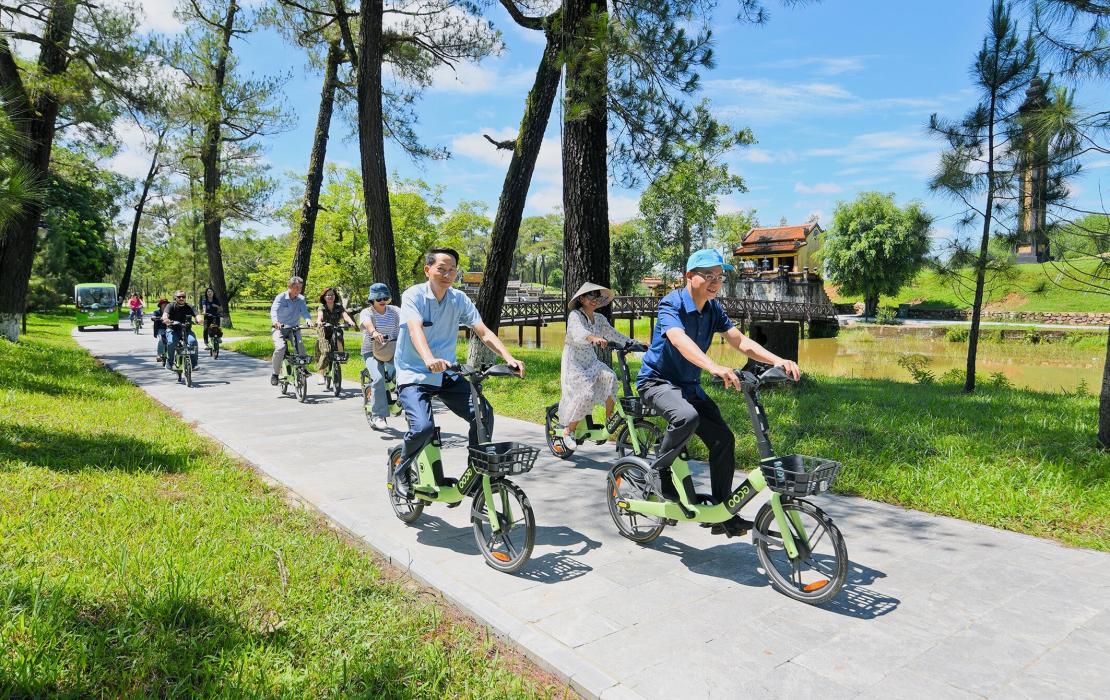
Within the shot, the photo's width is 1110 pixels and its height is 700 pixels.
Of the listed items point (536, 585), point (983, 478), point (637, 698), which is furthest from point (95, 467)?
point (983, 478)

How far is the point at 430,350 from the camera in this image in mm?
4422

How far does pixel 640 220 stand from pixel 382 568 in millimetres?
50584

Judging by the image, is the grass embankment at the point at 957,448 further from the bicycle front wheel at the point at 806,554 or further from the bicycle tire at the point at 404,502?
the bicycle tire at the point at 404,502

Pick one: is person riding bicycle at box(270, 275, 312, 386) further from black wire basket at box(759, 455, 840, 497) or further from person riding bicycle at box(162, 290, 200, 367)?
black wire basket at box(759, 455, 840, 497)

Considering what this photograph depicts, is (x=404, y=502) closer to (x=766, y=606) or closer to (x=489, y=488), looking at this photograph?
(x=489, y=488)

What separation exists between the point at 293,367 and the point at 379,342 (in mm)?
3031

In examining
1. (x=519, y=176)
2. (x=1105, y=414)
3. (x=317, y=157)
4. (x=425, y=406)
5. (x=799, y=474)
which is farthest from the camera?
(x=317, y=157)

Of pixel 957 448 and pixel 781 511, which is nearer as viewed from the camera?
pixel 781 511

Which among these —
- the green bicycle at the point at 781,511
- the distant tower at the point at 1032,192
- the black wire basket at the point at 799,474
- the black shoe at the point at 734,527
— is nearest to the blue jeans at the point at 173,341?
the green bicycle at the point at 781,511

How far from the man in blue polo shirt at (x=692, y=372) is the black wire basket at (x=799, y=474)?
1.28ft

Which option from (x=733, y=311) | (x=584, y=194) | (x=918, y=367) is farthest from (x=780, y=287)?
(x=584, y=194)

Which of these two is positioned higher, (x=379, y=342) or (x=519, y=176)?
(x=519, y=176)

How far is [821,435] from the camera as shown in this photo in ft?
23.1

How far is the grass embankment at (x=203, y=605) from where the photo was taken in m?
2.73
